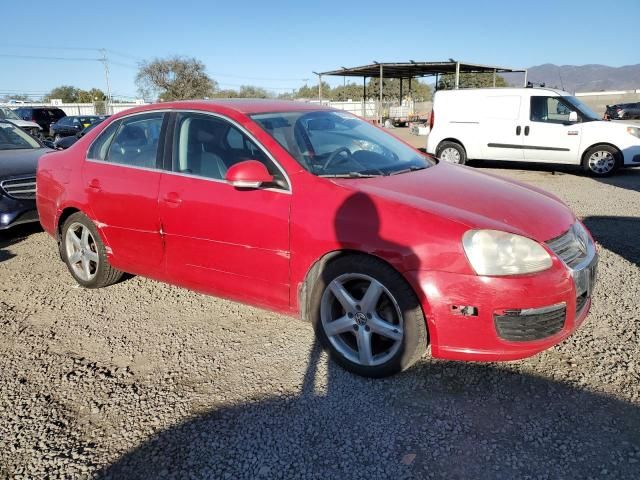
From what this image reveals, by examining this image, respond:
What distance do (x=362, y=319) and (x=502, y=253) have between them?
0.87 metres

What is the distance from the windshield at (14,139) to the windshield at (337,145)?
221 inches

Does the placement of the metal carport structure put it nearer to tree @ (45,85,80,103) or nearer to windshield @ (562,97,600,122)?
windshield @ (562,97,600,122)

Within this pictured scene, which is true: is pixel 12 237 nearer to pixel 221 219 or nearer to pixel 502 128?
pixel 221 219

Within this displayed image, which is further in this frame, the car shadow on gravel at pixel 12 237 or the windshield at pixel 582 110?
the windshield at pixel 582 110

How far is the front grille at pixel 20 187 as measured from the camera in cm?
604

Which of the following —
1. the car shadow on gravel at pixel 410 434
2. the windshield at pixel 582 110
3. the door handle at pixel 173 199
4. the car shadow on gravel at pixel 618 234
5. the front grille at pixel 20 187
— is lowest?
the car shadow on gravel at pixel 410 434

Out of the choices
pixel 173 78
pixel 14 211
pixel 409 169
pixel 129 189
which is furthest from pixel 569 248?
pixel 173 78

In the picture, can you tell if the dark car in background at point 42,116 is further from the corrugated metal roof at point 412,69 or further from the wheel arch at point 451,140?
the wheel arch at point 451,140

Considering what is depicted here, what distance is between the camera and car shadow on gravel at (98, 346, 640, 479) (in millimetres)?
2275

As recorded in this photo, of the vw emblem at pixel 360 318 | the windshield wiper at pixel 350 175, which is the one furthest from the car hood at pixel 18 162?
the vw emblem at pixel 360 318

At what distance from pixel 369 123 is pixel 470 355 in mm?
2445

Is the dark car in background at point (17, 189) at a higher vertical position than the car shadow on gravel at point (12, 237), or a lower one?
higher

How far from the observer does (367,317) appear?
9.59 feet

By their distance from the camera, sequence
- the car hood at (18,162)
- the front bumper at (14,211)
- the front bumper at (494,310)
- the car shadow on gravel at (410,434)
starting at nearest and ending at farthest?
the car shadow on gravel at (410,434) < the front bumper at (494,310) < the front bumper at (14,211) < the car hood at (18,162)
